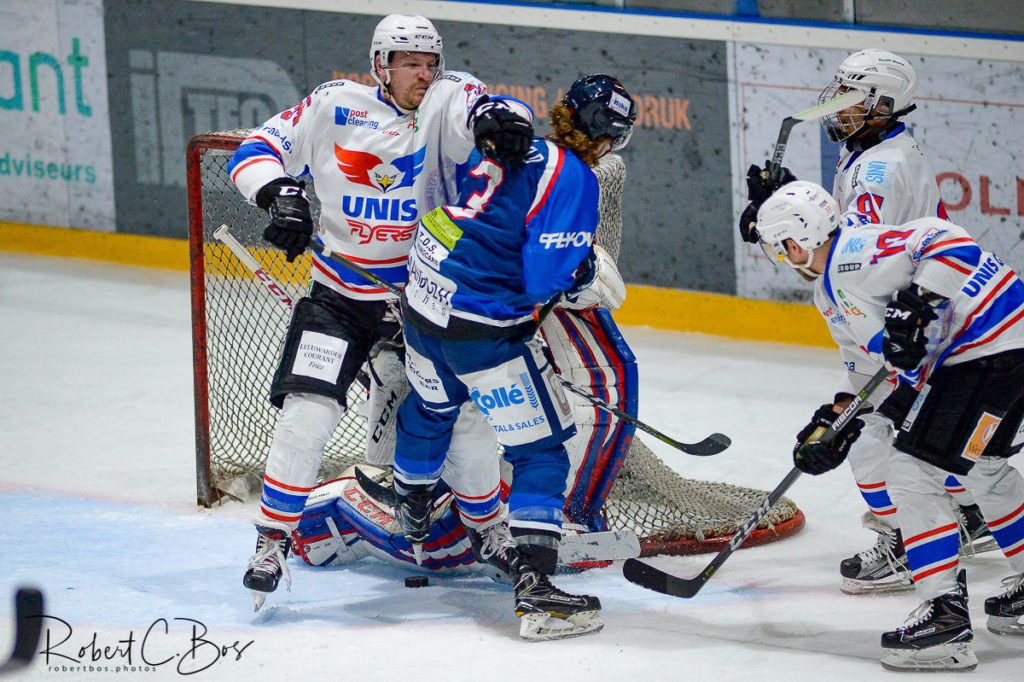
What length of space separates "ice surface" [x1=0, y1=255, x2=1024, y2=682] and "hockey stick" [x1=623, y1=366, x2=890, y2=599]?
0.31ft

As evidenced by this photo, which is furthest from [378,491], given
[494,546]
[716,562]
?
[716,562]

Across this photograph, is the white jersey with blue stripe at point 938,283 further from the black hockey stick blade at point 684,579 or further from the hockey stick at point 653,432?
the hockey stick at point 653,432

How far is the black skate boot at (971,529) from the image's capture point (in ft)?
13.2

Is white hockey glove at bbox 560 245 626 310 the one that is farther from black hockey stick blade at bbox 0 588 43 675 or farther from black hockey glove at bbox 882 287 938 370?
black hockey stick blade at bbox 0 588 43 675

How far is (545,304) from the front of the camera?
364 centimetres

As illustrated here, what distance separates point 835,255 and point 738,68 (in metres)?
2.99

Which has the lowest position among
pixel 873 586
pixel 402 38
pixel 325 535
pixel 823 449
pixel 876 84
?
pixel 873 586

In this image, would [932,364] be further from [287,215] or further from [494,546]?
[287,215]

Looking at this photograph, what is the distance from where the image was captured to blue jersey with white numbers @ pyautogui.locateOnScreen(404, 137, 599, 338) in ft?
10.9

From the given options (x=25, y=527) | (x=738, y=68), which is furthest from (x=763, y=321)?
(x=25, y=527)

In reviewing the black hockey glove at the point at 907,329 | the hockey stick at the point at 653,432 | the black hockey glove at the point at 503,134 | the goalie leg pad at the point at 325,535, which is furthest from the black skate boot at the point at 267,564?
the black hockey glove at the point at 907,329

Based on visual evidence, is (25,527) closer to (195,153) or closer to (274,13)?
(195,153)

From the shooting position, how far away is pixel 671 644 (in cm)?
342

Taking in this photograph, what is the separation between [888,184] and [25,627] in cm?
240
